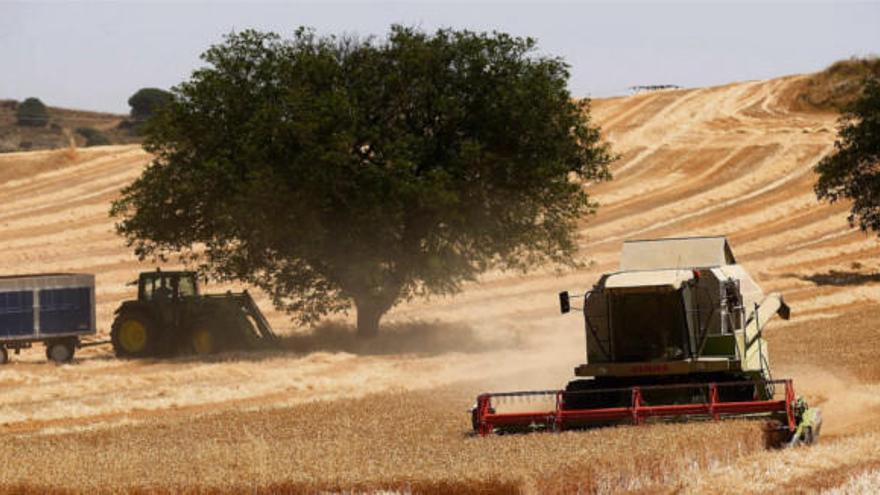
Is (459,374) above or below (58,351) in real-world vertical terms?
below

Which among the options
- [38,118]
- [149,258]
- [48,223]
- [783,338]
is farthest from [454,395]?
[38,118]

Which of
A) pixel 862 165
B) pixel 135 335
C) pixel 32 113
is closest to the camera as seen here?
pixel 135 335

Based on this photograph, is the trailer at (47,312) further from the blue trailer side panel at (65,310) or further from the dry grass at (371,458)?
the dry grass at (371,458)

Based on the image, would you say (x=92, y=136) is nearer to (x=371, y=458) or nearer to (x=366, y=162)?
(x=366, y=162)

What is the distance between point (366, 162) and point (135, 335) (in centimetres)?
807

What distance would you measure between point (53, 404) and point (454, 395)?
831cm

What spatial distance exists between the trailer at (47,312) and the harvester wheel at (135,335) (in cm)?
78

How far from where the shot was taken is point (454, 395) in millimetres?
30703

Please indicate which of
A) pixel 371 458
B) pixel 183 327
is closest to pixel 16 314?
pixel 183 327

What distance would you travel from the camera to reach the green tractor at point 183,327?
39.9 meters

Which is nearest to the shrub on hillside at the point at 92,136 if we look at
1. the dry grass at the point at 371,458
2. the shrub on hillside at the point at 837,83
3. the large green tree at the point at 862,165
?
the shrub on hillside at the point at 837,83

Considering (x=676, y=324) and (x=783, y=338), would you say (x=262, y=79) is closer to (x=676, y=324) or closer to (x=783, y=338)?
(x=783, y=338)

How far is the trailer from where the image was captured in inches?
1513

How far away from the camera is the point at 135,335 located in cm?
3991
